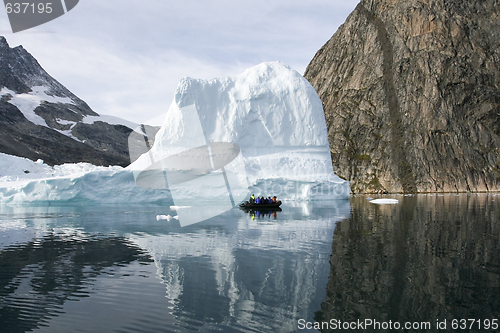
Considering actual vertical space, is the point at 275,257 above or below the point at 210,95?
below

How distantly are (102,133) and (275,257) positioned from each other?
508 feet

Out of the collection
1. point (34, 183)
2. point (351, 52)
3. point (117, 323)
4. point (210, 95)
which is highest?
point (351, 52)

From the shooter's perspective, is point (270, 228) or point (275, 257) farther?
point (270, 228)

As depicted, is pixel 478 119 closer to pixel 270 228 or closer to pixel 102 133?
pixel 270 228

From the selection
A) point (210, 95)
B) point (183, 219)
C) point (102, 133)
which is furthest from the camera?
point (102, 133)

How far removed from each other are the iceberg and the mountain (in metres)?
85.6

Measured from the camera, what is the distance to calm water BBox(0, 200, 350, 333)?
30.1ft

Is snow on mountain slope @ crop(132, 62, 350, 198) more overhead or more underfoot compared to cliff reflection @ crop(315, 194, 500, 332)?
more overhead

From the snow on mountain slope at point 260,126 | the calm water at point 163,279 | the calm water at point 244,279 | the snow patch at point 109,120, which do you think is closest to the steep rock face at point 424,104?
the snow on mountain slope at point 260,126

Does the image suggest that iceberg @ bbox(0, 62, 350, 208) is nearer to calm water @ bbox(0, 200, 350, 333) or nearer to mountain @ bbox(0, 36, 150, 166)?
calm water @ bbox(0, 200, 350, 333)

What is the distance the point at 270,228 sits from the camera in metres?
23.3

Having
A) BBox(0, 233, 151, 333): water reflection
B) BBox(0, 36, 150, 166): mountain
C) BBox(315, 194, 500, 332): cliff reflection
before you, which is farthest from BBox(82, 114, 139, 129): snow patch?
BBox(315, 194, 500, 332): cliff reflection

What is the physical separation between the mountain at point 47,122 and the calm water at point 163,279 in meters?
110

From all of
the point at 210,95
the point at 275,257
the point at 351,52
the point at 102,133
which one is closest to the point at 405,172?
the point at 351,52
